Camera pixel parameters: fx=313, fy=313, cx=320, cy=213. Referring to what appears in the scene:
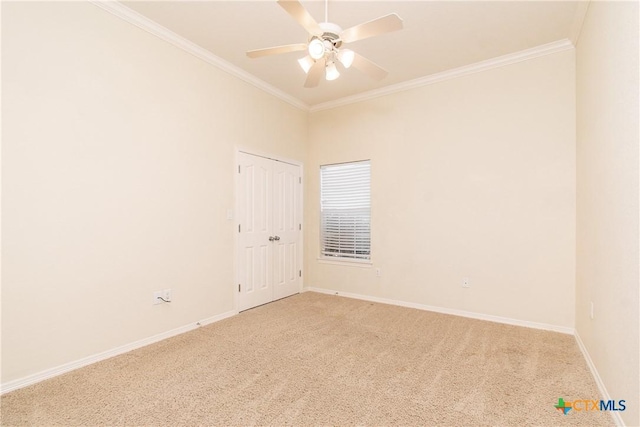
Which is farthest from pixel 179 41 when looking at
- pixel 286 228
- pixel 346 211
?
pixel 346 211

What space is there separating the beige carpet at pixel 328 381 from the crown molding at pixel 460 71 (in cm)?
297

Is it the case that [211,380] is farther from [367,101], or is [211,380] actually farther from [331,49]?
[367,101]

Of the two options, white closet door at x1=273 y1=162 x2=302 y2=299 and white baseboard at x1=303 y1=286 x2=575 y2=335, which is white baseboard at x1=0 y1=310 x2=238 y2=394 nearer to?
white closet door at x1=273 y1=162 x2=302 y2=299

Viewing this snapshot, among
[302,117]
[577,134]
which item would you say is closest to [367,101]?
[302,117]

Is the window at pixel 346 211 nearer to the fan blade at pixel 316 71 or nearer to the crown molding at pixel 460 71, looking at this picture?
the crown molding at pixel 460 71

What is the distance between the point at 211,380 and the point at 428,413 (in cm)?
151

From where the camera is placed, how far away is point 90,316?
2.58m

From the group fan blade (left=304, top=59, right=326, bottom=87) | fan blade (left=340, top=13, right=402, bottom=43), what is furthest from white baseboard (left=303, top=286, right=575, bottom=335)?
fan blade (left=340, top=13, right=402, bottom=43)

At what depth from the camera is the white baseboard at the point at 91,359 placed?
218cm

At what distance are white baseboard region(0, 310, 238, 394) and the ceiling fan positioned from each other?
8.90 feet

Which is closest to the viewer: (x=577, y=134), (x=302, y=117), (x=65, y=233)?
(x=65, y=233)

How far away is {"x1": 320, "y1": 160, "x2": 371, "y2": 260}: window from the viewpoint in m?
4.66

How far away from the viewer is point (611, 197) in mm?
2000

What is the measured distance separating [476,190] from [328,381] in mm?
2779
